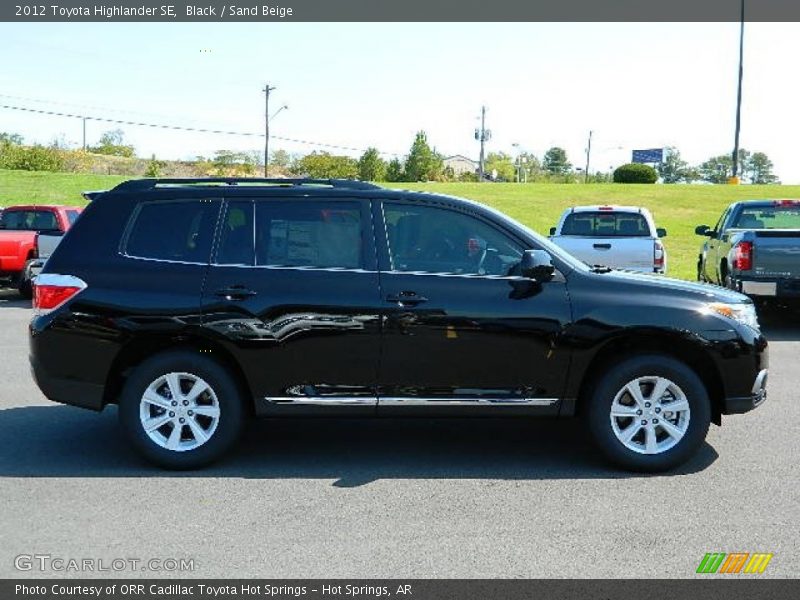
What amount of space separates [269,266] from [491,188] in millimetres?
62792

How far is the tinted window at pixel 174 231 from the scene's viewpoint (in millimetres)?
5949

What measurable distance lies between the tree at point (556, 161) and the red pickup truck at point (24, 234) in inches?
5847

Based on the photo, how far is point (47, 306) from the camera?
19.4ft

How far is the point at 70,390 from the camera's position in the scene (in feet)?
19.3

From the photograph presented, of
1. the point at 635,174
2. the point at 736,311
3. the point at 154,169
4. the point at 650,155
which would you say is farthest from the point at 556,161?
the point at 736,311

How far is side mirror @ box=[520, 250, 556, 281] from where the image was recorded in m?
5.70

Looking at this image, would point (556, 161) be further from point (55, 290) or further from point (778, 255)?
point (55, 290)

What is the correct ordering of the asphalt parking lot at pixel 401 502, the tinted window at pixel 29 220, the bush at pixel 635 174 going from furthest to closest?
1. the bush at pixel 635 174
2. the tinted window at pixel 29 220
3. the asphalt parking lot at pixel 401 502

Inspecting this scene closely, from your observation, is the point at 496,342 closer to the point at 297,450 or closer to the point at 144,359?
the point at 297,450

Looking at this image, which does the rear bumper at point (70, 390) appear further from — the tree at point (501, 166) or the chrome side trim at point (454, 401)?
the tree at point (501, 166)

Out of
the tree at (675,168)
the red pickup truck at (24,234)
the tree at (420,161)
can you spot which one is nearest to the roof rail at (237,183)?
the red pickup truck at (24,234)

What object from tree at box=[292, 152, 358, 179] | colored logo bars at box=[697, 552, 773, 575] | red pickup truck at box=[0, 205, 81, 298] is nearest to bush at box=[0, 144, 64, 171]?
tree at box=[292, 152, 358, 179]

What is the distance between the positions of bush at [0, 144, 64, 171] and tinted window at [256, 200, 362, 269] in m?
74.6

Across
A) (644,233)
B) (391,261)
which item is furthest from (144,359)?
(644,233)
